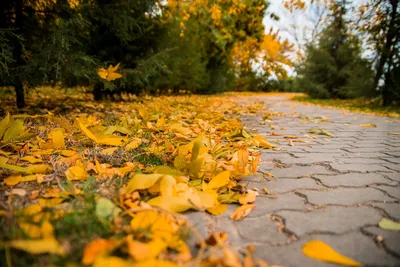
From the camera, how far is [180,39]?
9102 mm

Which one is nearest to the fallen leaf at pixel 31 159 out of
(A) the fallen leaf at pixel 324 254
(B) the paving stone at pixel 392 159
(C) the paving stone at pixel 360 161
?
(A) the fallen leaf at pixel 324 254

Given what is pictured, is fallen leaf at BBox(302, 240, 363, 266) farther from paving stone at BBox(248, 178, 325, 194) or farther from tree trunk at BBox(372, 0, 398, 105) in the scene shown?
tree trunk at BBox(372, 0, 398, 105)

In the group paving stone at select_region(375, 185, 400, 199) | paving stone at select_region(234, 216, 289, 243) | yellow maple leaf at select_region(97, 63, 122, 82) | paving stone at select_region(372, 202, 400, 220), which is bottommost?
paving stone at select_region(234, 216, 289, 243)

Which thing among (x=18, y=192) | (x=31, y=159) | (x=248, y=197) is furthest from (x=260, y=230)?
(x=31, y=159)

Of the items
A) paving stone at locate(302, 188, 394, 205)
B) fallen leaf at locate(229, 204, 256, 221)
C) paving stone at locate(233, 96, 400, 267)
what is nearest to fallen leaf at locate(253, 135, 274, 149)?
paving stone at locate(233, 96, 400, 267)

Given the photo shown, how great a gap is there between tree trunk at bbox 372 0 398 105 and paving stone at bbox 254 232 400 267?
842cm

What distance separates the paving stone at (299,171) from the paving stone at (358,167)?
0.10 metres

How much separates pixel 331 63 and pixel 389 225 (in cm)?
1257

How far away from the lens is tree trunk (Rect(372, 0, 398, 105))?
23.4 feet

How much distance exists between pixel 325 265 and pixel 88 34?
585 centimetres

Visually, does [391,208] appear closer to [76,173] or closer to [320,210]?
[320,210]

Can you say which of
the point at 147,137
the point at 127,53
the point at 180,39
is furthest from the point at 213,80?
the point at 147,137

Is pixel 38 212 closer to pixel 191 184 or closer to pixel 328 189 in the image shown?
pixel 191 184

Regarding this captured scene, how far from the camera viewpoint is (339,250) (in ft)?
2.77
